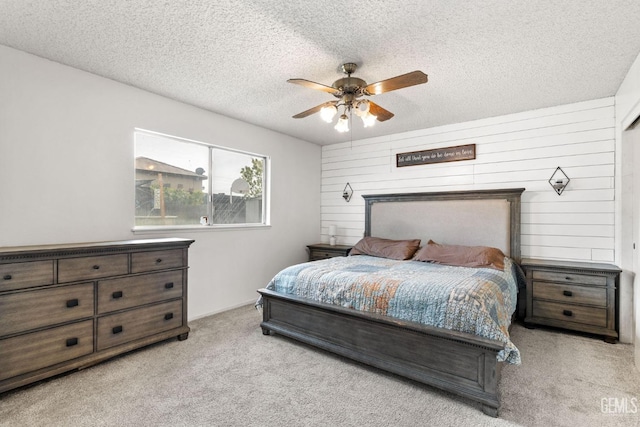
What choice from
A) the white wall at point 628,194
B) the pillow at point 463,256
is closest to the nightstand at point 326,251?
the pillow at point 463,256

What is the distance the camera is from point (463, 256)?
3.67m

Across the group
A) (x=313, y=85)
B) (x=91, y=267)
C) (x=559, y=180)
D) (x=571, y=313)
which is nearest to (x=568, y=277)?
(x=571, y=313)

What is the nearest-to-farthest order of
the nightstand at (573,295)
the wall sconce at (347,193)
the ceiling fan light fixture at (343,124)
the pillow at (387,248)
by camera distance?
1. the ceiling fan light fixture at (343,124)
2. the nightstand at (573,295)
3. the pillow at (387,248)
4. the wall sconce at (347,193)

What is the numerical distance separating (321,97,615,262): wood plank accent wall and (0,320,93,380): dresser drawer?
4226 millimetres

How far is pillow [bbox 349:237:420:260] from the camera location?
4.22m

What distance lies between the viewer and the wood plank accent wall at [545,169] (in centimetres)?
351

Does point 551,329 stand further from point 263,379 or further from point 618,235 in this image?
point 263,379

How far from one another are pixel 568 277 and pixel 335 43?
11.1ft

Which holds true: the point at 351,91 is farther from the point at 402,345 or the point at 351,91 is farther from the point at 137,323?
the point at 137,323

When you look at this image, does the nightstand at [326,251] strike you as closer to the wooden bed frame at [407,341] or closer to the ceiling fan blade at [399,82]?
the wooden bed frame at [407,341]

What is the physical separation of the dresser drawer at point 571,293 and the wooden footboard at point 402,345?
6.18 feet

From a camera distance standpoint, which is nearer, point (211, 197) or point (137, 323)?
point (137, 323)

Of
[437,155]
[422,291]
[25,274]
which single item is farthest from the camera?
[437,155]

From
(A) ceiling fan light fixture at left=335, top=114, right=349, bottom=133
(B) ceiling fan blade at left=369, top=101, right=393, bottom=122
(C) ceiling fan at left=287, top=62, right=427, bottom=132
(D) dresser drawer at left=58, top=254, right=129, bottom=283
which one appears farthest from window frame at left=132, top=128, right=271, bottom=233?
(B) ceiling fan blade at left=369, top=101, right=393, bottom=122
